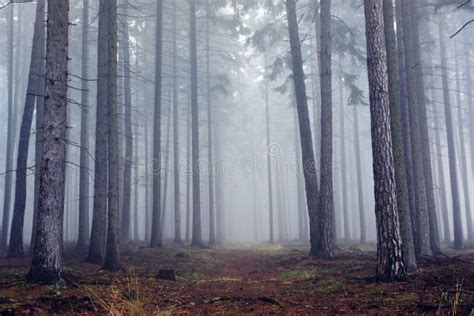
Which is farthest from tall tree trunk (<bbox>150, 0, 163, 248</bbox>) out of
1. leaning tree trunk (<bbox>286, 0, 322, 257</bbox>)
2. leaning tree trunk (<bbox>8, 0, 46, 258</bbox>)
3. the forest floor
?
leaning tree trunk (<bbox>286, 0, 322, 257</bbox>)

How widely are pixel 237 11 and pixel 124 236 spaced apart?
1499 centimetres

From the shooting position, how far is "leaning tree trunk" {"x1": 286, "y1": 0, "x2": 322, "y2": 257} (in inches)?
535

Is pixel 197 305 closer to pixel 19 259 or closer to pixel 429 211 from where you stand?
pixel 19 259

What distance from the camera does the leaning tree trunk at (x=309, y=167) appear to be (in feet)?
44.6

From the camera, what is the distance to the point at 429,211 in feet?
49.5

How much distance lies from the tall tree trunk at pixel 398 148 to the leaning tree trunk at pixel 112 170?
24.7ft

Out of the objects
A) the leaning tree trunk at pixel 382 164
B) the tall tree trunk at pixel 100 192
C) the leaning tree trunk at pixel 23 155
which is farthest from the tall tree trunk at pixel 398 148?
the leaning tree trunk at pixel 23 155

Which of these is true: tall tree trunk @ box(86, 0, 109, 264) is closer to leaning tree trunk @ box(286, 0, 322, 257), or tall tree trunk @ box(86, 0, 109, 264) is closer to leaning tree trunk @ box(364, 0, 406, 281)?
leaning tree trunk @ box(286, 0, 322, 257)

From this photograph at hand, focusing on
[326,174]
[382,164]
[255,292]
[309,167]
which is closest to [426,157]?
[326,174]

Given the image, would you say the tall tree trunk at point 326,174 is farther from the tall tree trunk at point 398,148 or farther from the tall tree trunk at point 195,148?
the tall tree trunk at point 195,148

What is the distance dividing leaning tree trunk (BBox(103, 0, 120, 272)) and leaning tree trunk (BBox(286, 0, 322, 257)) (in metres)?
6.87

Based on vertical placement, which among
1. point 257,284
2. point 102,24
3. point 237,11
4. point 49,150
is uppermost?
point 237,11

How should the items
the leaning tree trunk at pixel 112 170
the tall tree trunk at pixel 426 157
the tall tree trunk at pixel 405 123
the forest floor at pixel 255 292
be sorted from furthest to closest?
the tall tree trunk at pixel 426 157 < the tall tree trunk at pixel 405 123 < the leaning tree trunk at pixel 112 170 < the forest floor at pixel 255 292

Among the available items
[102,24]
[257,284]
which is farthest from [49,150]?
[102,24]
